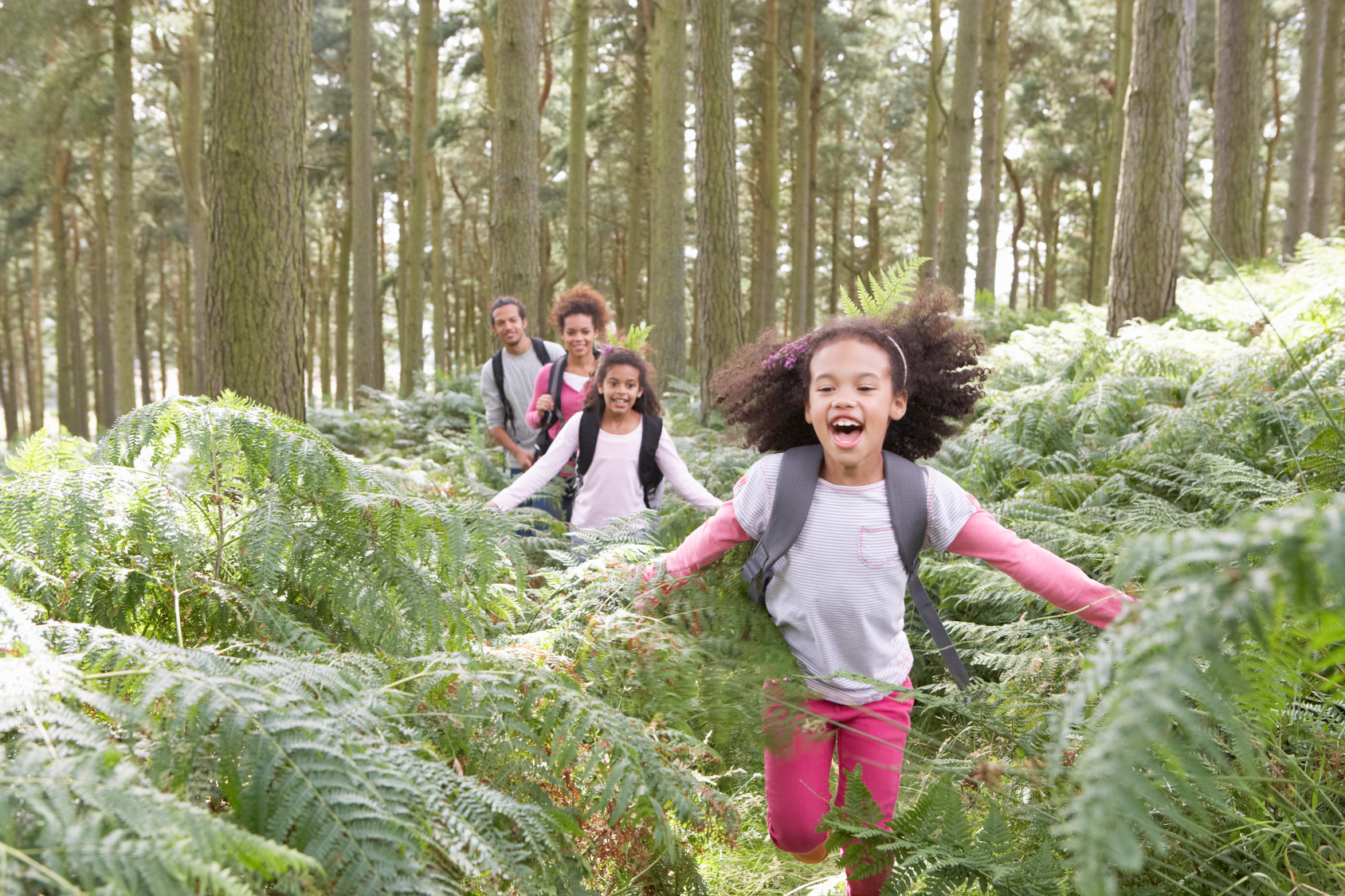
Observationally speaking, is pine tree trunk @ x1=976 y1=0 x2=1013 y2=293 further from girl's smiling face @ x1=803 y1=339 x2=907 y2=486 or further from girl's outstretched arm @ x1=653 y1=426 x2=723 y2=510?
girl's smiling face @ x1=803 y1=339 x2=907 y2=486

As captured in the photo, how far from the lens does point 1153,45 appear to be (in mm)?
8227

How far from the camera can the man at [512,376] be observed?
7234 mm

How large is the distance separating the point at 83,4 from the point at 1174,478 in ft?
53.6

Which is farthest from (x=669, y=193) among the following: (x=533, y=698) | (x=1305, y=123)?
(x=533, y=698)

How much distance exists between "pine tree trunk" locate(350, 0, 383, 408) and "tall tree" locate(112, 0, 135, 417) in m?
3.51

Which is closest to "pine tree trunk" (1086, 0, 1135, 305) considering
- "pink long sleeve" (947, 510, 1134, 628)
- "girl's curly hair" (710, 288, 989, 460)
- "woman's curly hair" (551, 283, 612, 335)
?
"woman's curly hair" (551, 283, 612, 335)

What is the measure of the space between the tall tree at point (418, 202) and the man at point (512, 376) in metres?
10.6

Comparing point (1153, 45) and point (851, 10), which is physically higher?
point (851, 10)

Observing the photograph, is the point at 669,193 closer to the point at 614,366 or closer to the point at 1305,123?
the point at 614,366

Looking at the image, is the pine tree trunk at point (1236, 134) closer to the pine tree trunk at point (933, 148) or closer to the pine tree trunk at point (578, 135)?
the pine tree trunk at point (933, 148)

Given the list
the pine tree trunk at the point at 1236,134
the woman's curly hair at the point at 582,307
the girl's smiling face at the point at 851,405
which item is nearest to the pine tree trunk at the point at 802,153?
the pine tree trunk at the point at 1236,134

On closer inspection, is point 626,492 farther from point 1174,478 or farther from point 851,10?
point 851,10

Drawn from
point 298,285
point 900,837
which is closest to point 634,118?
point 298,285

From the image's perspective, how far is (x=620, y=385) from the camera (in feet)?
16.9
